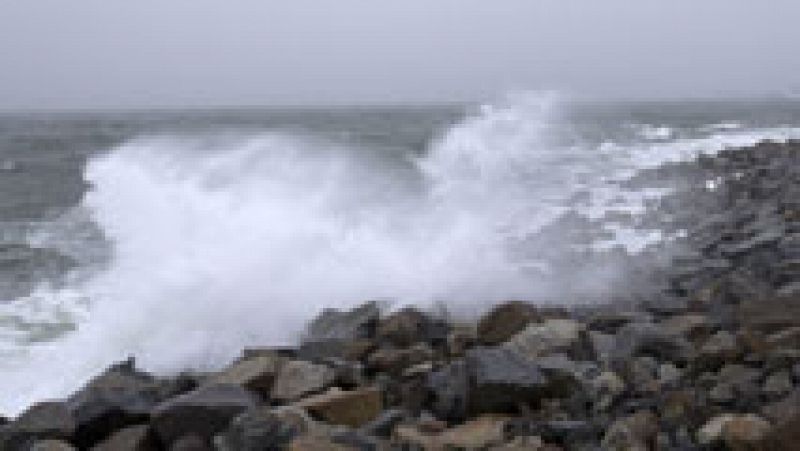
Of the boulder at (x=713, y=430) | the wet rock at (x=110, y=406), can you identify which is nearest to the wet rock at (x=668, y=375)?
the boulder at (x=713, y=430)

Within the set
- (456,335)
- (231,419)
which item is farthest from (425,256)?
(231,419)

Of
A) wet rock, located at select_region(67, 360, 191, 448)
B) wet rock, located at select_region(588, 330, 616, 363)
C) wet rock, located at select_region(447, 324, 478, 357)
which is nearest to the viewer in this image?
wet rock, located at select_region(67, 360, 191, 448)

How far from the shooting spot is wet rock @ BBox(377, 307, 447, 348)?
649cm

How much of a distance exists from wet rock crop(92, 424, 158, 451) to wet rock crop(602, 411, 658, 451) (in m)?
2.01

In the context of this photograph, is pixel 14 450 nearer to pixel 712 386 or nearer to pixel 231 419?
pixel 231 419

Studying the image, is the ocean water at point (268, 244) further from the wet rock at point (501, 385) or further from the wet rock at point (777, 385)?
the wet rock at point (777, 385)

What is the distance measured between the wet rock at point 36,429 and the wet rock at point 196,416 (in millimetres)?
479

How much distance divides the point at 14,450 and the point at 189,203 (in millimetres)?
9280

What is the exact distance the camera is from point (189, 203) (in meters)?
14.3

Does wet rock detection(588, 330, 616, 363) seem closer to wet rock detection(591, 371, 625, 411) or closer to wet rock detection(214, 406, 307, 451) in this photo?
wet rock detection(591, 371, 625, 411)

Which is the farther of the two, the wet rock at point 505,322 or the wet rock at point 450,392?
the wet rock at point 505,322

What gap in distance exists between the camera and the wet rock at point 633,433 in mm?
4180

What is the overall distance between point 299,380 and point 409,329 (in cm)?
116

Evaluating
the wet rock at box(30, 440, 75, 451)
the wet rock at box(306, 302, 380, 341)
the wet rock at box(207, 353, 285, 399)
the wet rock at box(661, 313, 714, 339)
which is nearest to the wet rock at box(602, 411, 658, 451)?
the wet rock at box(661, 313, 714, 339)
